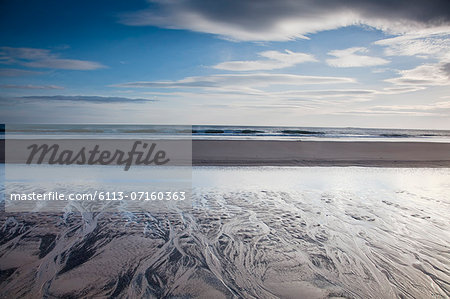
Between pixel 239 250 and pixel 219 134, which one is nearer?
pixel 239 250

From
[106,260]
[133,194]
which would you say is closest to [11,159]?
[133,194]

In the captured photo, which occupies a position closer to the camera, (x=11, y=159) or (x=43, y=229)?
(x=43, y=229)

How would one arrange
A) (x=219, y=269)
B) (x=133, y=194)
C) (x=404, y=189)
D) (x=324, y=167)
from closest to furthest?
(x=219, y=269), (x=133, y=194), (x=404, y=189), (x=324, y=167)

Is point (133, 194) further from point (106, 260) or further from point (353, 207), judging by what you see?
point (353, 207)

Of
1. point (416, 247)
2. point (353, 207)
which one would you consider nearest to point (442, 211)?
point (353, 207)

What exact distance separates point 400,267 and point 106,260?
11.4 feet

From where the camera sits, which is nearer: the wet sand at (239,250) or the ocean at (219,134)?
the wet sand at (239,250)

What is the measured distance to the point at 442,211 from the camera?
211 inches

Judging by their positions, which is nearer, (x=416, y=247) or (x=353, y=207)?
(x=416, y=247)

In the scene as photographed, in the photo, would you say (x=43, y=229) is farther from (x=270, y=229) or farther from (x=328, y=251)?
(x=328, y=251)

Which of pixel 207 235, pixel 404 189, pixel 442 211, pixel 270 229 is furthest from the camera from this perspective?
pixel 404 189

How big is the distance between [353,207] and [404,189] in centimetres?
273

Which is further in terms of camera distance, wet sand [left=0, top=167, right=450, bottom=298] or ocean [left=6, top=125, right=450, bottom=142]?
ocean [left=6, top=125, right=450, bottom=142]

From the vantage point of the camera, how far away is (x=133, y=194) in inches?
254
